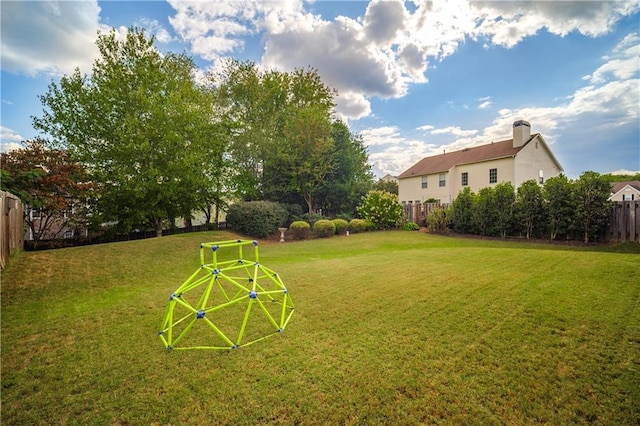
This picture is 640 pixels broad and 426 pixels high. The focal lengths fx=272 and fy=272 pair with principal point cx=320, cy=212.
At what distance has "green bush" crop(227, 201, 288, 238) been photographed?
15.7m

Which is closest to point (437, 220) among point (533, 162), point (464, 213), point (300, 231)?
point (464, 213)

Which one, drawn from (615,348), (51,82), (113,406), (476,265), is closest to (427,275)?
(476,265)

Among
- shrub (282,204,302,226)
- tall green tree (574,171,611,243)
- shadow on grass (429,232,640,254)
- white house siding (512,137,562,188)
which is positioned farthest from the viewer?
A: white house siding (512,137,562,188)

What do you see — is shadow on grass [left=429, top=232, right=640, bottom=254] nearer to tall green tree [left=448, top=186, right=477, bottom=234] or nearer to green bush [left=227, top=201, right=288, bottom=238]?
tall green tree [left=448, top=186, right=477, bottom=234]

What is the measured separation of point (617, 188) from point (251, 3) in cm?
4417

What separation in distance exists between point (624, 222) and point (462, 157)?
17925 mm

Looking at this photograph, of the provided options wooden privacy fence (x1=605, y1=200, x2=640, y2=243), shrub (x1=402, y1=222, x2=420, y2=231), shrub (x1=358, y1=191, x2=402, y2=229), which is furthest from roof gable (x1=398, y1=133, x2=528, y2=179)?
wooden privacy fence (x1=605, y1=200, x2=640, y2=243)

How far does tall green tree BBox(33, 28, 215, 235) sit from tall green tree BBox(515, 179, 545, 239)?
16.0m

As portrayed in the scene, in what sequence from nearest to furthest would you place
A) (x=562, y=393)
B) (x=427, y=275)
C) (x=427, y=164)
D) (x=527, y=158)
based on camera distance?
1. (x=562, y=393)
2. (x=427, y=275)
3. (x=527, y=158)
4. (x=427, y=164)

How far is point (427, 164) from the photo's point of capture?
30422 mm

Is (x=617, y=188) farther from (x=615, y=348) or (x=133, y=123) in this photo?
(x=133, y=123)

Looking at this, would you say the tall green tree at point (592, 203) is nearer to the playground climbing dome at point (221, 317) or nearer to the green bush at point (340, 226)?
the green bush at point (340, 226)

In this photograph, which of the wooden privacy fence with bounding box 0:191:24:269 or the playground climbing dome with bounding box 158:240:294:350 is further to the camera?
the wooden privacy fence with bounding box 0:191:24:269

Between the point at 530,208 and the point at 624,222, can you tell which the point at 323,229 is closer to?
the point at 530,208
